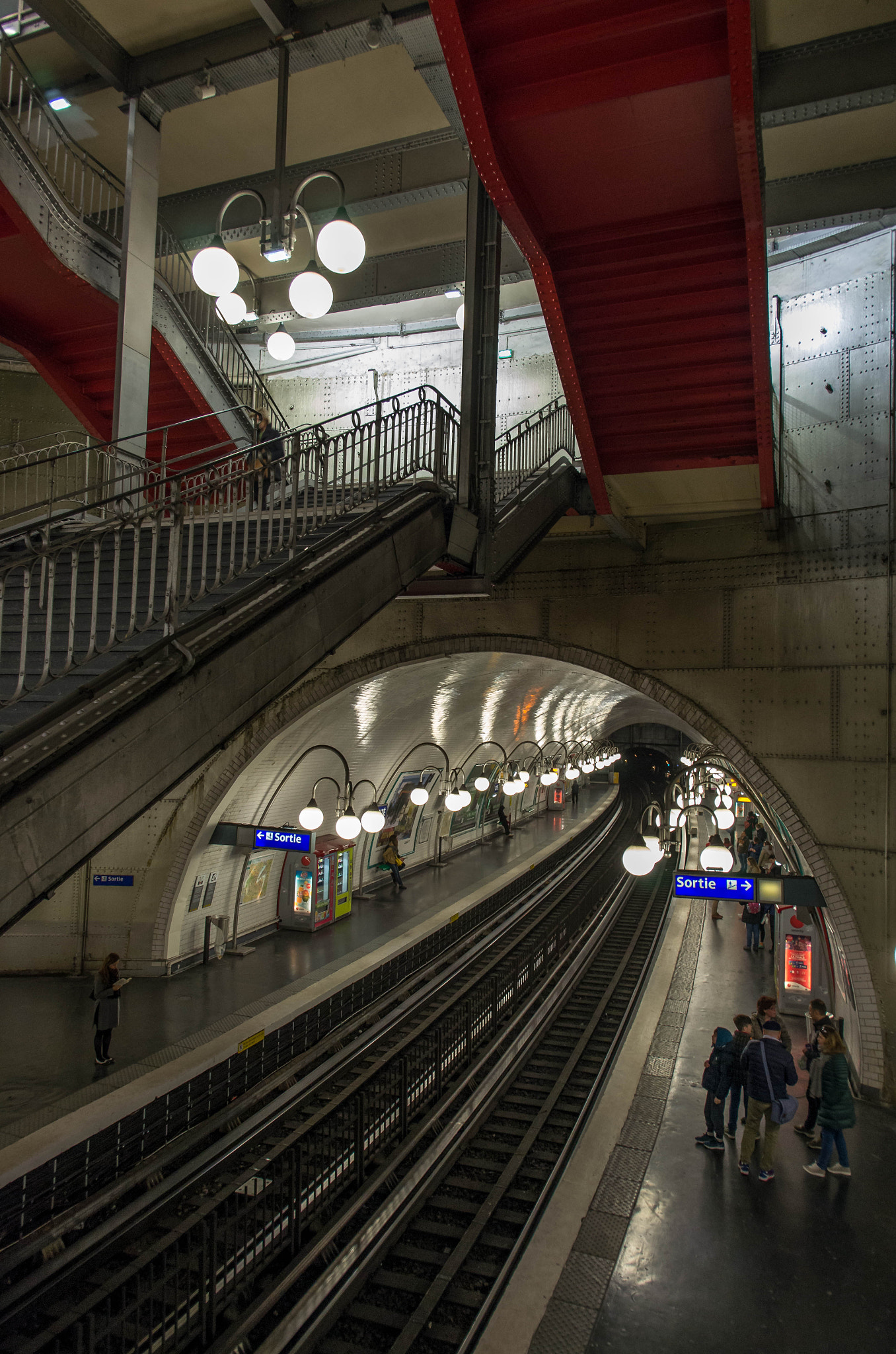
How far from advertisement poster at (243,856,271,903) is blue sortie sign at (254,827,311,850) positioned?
84.3 inches

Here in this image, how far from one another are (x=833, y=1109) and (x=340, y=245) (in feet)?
27.5

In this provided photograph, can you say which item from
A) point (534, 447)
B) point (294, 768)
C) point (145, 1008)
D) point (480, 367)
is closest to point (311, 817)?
point (294, 768)

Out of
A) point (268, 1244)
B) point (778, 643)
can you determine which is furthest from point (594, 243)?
point (268, 1244)

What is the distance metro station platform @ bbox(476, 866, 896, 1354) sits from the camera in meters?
5.18

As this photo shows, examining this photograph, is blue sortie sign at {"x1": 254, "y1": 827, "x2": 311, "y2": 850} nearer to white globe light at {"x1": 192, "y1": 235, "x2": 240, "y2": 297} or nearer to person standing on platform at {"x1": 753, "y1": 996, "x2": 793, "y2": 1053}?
person standing on platform at {"x1": 753, "y1": 996, "x2": 793, "y2": 1053}

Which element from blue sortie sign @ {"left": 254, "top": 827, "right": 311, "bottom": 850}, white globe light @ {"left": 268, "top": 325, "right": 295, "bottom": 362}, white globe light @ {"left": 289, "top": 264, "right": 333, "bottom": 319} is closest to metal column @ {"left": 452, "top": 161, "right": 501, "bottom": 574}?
white globe light @ {"left": 289, "top": 264, "right": 333, "bottom": 319}

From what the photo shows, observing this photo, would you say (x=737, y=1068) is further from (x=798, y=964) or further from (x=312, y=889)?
(x=312, y=889)

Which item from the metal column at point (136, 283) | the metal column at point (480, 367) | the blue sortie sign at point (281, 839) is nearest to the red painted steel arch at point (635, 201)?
the metal column at point (480, 367)

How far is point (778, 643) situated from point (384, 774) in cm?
1029

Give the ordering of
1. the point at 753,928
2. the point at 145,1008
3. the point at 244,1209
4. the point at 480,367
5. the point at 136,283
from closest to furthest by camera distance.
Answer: the point at 244,1209, the point at 480,367, the point at 136,283, the point at 145,1008, the point at 753,928

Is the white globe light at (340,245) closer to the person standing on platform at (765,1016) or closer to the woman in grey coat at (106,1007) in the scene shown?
the person standing on platform at (765,1016)

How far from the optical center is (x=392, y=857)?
19328mm

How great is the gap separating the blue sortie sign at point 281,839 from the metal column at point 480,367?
19.7ft

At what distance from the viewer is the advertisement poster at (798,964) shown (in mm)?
11523
